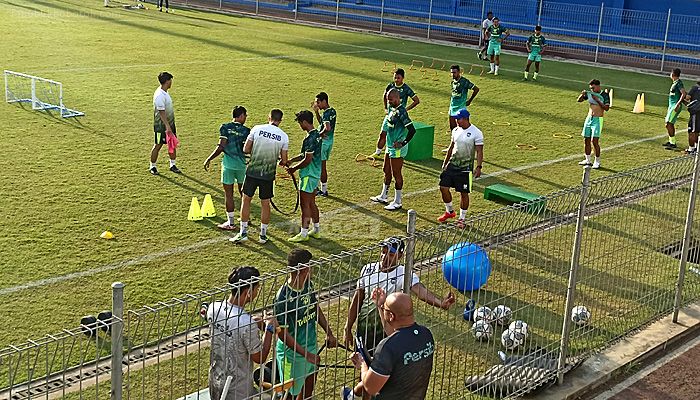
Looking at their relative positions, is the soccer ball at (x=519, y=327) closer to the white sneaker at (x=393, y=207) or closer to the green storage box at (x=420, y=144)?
the white sneaker at (x=393, y=207)

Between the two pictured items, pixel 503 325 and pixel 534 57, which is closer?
pixel 503 325

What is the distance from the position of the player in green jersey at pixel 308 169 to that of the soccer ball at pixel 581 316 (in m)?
4.53

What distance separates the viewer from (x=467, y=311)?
8.96 metres

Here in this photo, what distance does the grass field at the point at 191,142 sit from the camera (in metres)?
12.2

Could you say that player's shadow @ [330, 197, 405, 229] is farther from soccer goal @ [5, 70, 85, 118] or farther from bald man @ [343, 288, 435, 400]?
soccer goal @ [5, 70, 85, 118]

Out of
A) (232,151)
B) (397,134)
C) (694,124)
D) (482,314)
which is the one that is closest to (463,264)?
(482,314)

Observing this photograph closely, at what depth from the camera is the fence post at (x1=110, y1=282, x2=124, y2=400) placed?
549 centimetres

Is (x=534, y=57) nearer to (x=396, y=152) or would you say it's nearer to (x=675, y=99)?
(x=675, y=99)

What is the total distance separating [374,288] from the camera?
7.71m

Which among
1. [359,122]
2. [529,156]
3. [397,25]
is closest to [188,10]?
[397,25]

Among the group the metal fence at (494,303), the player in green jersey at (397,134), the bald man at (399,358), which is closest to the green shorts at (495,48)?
the player in green jersey at (397,134)

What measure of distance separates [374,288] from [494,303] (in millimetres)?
2653

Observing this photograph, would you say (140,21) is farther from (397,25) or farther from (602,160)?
(602,160)

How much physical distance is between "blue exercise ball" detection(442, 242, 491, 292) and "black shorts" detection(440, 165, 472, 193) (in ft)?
→ 14.6
